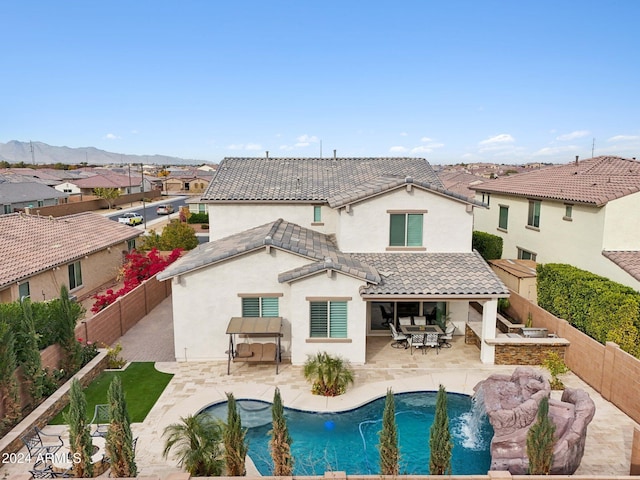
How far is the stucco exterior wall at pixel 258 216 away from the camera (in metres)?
25.5

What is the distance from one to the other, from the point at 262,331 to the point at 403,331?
6381 millimetres

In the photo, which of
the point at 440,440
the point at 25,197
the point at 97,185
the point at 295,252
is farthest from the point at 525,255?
the point at 97,185

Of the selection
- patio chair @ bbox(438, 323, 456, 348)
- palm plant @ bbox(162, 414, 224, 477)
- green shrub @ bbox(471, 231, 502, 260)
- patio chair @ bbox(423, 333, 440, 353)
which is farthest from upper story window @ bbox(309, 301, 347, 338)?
green shrub @ bbox(471, 231, 502, 260)

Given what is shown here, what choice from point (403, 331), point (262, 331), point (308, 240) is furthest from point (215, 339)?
point (403, 331)

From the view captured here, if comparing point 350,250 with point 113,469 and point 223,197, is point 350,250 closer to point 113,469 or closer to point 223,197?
point 223,197

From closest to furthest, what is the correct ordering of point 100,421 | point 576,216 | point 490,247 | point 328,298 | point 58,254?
point 100,421
point 328,298
point 576,216
point 58,254
point 490,247

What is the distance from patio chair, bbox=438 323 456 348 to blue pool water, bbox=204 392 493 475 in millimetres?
4073

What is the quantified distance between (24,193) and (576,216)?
65.7m

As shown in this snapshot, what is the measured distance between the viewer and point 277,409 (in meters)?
10.6

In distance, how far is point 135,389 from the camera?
661 inches

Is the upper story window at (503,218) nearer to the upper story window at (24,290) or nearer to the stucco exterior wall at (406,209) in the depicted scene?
the stucco exterior wall at (406,209)

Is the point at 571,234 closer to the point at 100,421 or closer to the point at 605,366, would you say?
the point at 605,366

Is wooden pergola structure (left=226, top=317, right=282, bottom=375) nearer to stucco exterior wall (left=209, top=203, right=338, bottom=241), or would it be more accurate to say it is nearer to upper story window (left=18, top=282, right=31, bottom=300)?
stucco exterior wall (left=209, top=203, right=338, bottom=241)

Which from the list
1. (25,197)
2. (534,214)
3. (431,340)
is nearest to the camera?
(431,340)
